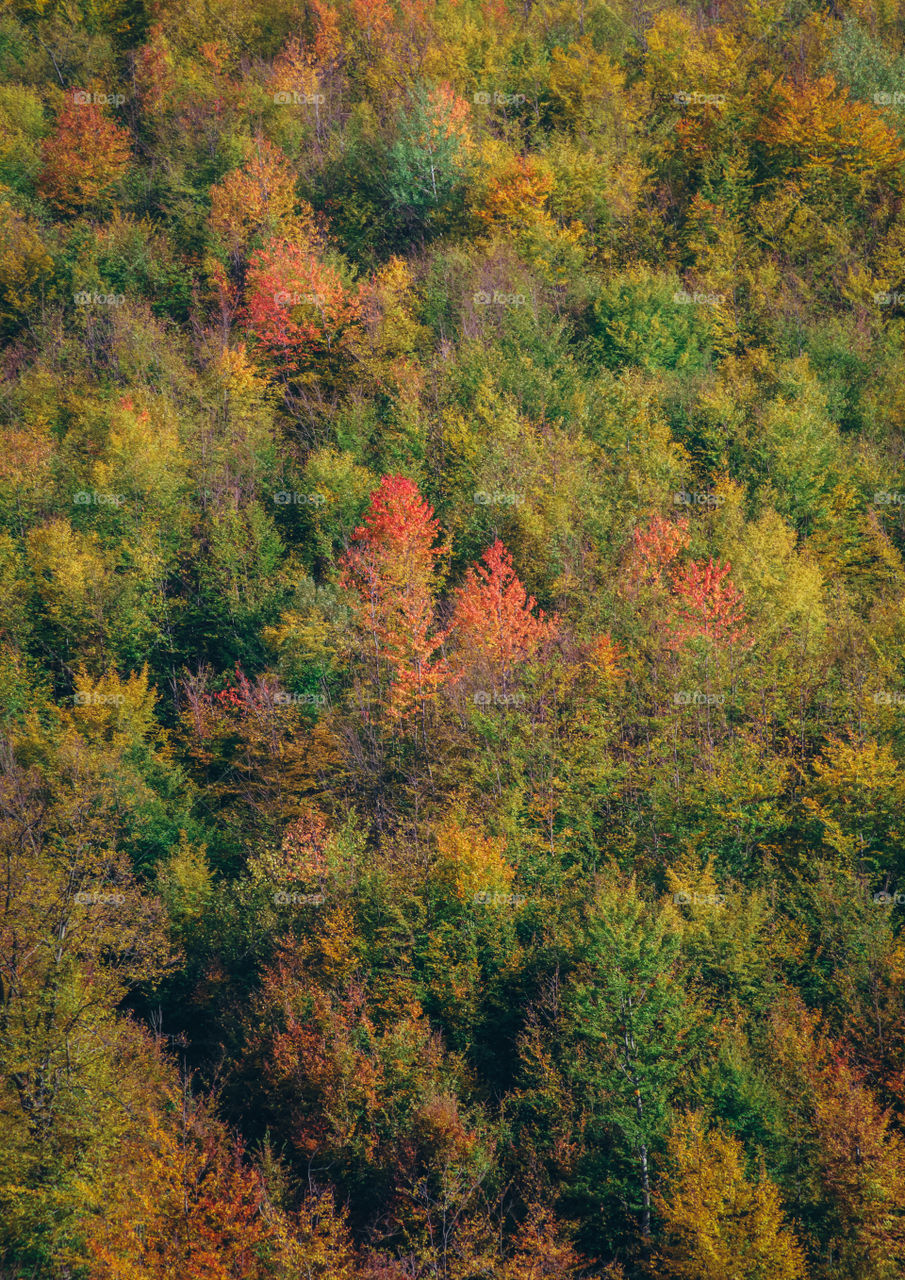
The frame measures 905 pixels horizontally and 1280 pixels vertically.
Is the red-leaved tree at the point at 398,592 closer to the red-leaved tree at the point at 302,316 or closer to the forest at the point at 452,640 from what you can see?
the forest at the point at 452,640

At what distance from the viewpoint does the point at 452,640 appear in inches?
1939

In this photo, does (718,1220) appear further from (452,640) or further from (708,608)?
(452,640)

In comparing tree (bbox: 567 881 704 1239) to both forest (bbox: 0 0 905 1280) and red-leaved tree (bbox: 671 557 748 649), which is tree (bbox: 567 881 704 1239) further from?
red-leaved tree (bbox: 671 557 748 649)

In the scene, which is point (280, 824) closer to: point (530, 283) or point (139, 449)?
point (139, 449)

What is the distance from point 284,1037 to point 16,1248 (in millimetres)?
9107

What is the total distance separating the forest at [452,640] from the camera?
3334 centimetres

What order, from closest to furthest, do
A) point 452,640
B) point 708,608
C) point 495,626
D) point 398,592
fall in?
point 708,608, point 495,626, point 452,640, point 398,592

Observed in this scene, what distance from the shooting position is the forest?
1313 inches

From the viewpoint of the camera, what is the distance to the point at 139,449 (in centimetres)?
5497

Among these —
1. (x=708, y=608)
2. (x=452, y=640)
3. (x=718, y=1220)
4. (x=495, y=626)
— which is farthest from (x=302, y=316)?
(x=718, y=1220)

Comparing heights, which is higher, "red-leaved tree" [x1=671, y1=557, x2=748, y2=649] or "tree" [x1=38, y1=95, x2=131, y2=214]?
"red-leaved tree" [x1=671, y1=557, x2=748, y2=649]

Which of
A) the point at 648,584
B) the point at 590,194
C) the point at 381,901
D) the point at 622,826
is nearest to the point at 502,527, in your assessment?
the point at 648,584

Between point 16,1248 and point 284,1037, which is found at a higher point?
point 284,1037

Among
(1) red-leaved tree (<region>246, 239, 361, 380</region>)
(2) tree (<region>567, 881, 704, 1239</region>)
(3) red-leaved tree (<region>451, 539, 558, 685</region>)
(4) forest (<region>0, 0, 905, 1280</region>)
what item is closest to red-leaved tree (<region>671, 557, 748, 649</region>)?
(4) forest (<region>0, 0, 905, 1280</region>)
